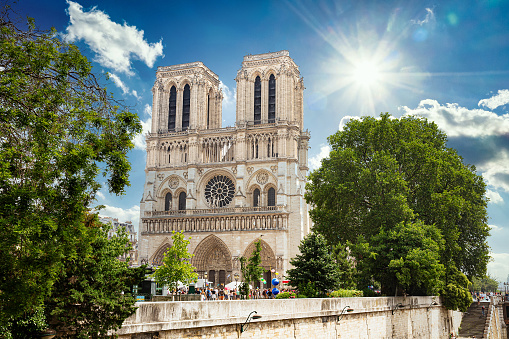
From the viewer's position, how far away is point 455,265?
34.4m

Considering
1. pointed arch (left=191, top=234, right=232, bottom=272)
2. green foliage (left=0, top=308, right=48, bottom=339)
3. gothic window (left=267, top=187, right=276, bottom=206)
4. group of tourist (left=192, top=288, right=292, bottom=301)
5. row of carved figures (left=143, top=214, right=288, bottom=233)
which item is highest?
gothic window (left=267, top=187, right=276, bottom=206)

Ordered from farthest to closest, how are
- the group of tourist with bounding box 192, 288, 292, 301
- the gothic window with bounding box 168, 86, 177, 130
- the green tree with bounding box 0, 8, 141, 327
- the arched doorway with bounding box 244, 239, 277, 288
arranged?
the gothic window with bounding box 168, 86, 177, 130 < the arched doorway with bounding box 244, 239, 277, 288 < the group of tourist with bounding box 192, 288, 292, 301 < the green tree with bounding box 0, 8, 141, 327

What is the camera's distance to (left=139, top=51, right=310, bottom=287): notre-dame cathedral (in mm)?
48938

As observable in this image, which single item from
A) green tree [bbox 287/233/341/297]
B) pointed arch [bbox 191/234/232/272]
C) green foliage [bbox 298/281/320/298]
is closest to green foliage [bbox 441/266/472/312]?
green tree [bbox 287/233/341/297]

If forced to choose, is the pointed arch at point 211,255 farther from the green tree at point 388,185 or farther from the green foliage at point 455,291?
the green foliage at point 455,291

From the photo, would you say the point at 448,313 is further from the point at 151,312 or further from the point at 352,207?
the point at 151,312

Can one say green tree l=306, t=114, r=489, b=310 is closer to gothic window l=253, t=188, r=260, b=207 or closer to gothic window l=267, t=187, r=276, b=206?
gothic window l=267, t=187, r=276, b=206

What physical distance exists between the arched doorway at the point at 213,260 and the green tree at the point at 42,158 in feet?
133

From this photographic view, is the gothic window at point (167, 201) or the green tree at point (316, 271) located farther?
the gothic window at point (167, 201)

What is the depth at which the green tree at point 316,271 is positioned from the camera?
24656mm

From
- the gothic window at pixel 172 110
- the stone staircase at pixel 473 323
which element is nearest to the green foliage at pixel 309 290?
the stone staircase at pixel 473 323

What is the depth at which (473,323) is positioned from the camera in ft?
140

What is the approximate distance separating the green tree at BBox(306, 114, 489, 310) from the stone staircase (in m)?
9.69

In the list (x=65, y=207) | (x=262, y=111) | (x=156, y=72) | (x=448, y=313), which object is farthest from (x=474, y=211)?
(x=156, y=72)
